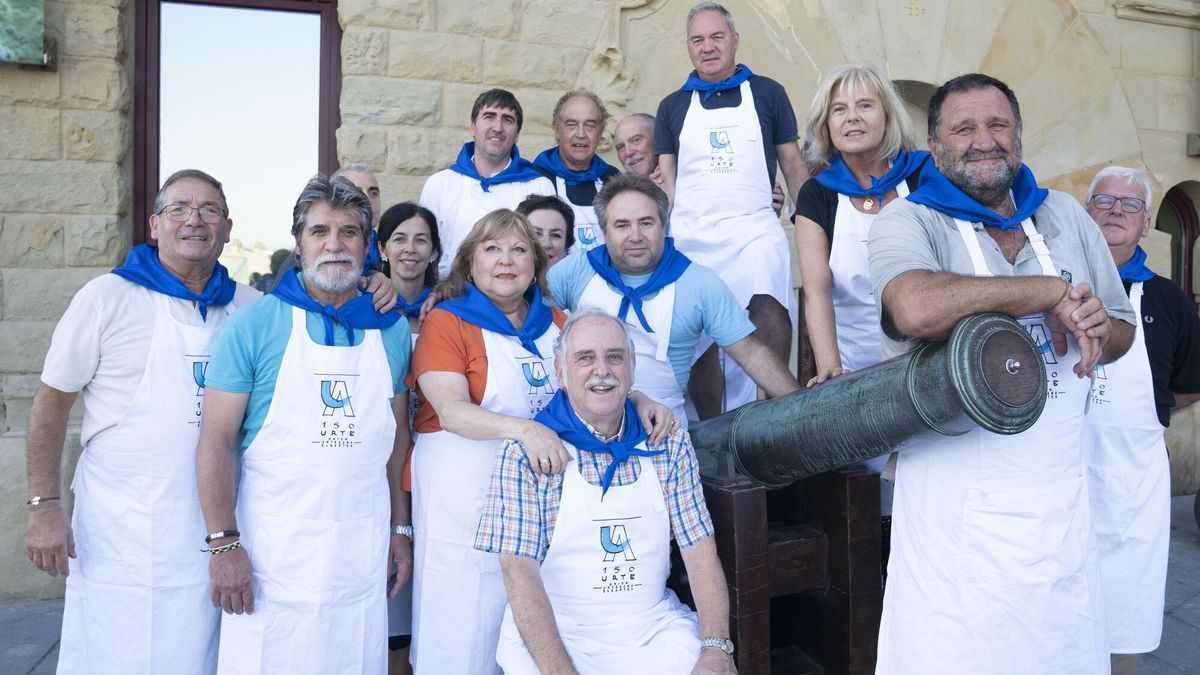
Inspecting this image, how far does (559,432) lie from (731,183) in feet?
5.78

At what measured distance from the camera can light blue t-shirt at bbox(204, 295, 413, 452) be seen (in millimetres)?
2582

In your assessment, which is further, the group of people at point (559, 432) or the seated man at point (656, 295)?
the seated man at point (656, 295)

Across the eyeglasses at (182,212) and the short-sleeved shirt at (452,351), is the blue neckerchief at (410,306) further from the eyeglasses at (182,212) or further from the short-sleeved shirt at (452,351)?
the eyeglasses at (182,212)

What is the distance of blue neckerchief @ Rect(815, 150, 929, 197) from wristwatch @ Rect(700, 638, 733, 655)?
1.53 meters

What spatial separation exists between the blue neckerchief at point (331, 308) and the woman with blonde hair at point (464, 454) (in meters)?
0.18

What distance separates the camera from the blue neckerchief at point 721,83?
3.89 metres

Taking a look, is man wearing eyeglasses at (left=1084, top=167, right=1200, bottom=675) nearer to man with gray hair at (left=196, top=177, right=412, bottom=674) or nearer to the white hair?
the white hair

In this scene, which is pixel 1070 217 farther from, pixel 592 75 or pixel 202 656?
pixel 592 75

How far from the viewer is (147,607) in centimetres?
273

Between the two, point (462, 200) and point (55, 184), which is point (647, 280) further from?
point (55, 184)

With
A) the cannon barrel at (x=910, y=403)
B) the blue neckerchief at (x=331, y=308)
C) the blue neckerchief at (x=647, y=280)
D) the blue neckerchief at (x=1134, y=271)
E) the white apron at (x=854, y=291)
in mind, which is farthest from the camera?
the blue neckerchief at (x=1134, y=271)

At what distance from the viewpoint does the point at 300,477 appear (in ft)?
8.53

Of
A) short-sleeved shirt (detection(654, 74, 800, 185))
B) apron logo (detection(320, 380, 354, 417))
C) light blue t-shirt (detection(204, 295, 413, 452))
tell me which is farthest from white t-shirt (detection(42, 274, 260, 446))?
short-sleeved shirt (detection(654, 74, 800, 185))

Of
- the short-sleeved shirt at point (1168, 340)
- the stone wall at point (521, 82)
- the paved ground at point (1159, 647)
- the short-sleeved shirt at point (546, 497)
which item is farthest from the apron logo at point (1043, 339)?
the stone wall at point (521, 82)
